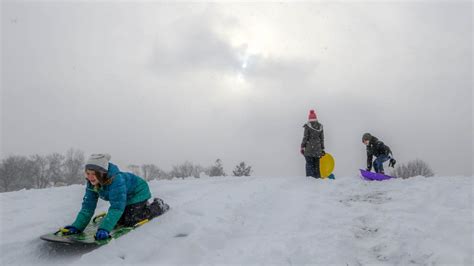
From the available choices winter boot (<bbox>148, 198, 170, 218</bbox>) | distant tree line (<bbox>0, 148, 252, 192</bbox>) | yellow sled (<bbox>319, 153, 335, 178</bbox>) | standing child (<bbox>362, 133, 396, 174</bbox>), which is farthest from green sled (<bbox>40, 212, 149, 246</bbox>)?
distant tree line (<bbox>0, 148, 252, 192</bbox>)

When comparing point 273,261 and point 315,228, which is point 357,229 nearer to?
point 315,228

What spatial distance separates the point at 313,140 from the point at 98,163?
675 centimetres

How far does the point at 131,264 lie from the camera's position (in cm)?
332

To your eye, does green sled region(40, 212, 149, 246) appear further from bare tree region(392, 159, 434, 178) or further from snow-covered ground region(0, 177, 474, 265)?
bare tree region(392, 159, 434, 178)

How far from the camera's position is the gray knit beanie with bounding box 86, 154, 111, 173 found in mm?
4043

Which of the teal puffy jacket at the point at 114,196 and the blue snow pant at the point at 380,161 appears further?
the blue snow pant at the point at 380,161

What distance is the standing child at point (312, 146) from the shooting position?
959cm

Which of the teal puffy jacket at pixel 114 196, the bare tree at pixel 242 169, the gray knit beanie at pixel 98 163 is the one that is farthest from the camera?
the bare tree at pixel 242 169

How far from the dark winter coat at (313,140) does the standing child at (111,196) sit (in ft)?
19.2

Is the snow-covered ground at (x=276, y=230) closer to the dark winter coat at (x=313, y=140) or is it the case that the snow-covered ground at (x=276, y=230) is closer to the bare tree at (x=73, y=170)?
the dark winter coat at (x=313, y=140)

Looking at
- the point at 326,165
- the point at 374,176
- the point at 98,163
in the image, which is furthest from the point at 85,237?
the point at 326,165

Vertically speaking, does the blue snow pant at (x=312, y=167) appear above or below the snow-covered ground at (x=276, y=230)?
above

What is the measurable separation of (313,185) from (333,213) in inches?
112

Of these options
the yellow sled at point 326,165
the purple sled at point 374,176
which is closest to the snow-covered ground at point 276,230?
the purple sled at point 374,176
